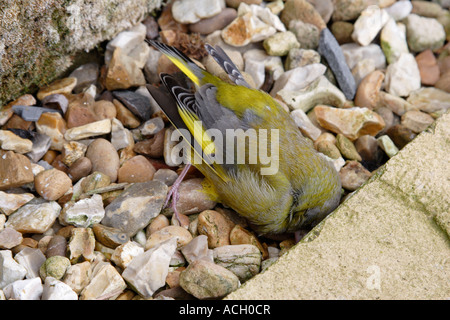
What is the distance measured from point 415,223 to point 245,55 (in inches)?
79.6

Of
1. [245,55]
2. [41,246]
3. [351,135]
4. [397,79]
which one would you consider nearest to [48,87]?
[41,246]

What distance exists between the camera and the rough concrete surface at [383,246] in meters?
2.55

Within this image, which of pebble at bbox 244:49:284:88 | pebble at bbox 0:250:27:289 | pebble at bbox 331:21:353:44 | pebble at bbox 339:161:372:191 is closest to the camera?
pebble at bbox 0:250:27:289

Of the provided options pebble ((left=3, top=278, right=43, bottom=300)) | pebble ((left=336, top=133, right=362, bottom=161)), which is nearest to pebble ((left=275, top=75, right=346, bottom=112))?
pebble ((left=336, top=133, right=362, bottom=161))

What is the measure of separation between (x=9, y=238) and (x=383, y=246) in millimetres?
2116

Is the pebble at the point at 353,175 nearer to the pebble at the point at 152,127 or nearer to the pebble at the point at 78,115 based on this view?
the pebble at the point at 152,127

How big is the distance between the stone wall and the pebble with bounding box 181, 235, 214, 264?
168 centimetres

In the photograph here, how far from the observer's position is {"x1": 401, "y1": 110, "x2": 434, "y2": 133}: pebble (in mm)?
3857

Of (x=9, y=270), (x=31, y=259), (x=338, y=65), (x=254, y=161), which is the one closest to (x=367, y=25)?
(x=338, y=65)

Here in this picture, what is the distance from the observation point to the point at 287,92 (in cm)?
388

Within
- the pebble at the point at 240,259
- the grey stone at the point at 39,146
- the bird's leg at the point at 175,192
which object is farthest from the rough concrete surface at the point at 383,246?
the grey stone at the point at 39,146

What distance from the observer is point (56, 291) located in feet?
8.18

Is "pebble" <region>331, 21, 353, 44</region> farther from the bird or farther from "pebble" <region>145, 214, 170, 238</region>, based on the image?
"pebble" <region>145, 214, 170, 238</region>

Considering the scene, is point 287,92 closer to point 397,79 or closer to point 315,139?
point 315,139
